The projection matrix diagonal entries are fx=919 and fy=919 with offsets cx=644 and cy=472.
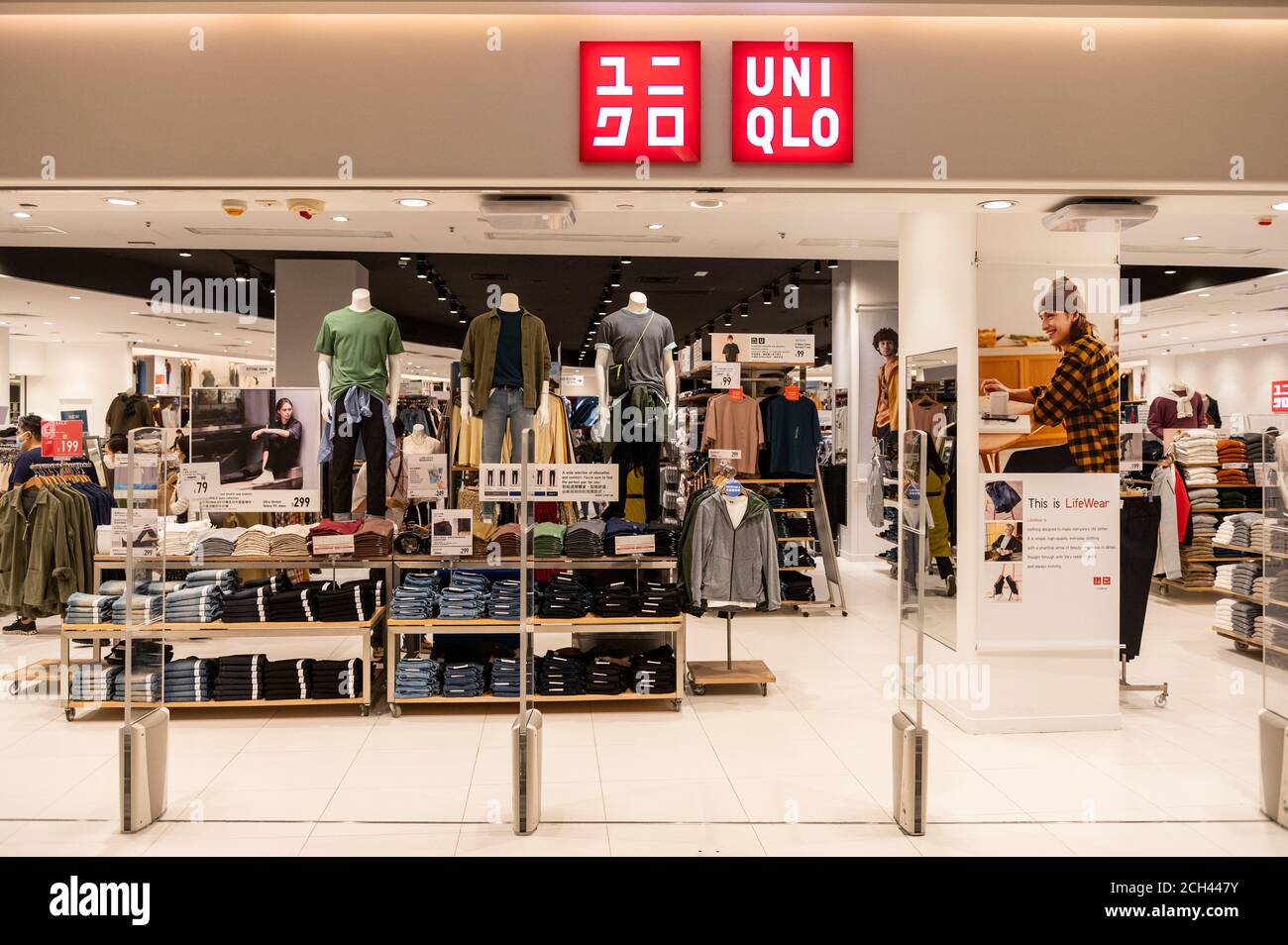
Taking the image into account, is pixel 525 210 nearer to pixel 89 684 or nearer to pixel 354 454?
pixel 354 454

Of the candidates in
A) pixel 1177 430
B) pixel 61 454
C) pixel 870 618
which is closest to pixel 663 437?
pixel 870 618

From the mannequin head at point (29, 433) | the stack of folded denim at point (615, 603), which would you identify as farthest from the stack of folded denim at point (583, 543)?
the mannequin head at point (29, 433)

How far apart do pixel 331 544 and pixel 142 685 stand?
1.41 metres

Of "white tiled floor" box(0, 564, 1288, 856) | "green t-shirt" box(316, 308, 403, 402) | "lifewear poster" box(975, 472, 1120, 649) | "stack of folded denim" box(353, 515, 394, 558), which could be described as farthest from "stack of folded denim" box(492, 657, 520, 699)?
"lifewear poster" box(975, 472, 1120, 649)

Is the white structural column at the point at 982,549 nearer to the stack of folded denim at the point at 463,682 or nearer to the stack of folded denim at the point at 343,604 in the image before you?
the stack of folded denim at the point at 463,682

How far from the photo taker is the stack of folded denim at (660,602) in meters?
5.17

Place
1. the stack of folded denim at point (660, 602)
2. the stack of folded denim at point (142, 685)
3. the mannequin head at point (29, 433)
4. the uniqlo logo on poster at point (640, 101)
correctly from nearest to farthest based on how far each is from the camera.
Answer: the uniqlo logo on poster at point (640, 101)
the stack of folded denim at point (142, 685)
the stack of folded denim at point (660, 602)
the mannequin head at point (29, 433)

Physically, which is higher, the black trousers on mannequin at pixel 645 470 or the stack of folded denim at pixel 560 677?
the black trousers on mannequin at pixel 645 470

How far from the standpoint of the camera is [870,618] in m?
7.84

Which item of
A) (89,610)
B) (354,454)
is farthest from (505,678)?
(89,610)

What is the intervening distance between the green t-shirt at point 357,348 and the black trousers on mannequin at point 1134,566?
4485mm

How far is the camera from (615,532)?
17.9ft
